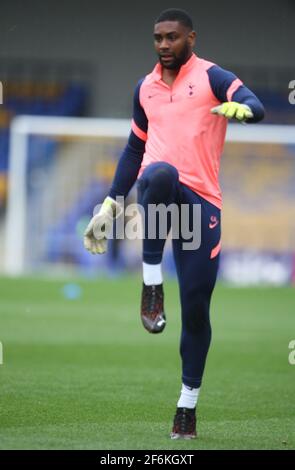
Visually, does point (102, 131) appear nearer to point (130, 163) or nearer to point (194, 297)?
point (130, 163)

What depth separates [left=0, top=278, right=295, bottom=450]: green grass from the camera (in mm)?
5992

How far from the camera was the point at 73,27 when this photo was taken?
1045 inches

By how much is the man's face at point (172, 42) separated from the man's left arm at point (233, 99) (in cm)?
19

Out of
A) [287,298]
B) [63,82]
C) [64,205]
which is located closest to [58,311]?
[287,298]

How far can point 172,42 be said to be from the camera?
5.82 m

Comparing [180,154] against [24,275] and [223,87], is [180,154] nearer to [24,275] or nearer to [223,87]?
[223,87]

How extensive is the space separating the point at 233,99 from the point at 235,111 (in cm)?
26

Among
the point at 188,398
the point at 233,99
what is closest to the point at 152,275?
the point at 188,398

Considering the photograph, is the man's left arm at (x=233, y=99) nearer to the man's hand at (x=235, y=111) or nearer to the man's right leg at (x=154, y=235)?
the man's hand at (x=235, y=111)

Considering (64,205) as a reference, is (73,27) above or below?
above

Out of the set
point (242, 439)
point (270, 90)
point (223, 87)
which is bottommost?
point (242, 439)

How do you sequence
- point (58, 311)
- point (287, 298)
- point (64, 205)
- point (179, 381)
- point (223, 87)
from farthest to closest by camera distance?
point (64, 205) → point (287, 298) → point (58, 311) → point (179, 381) → point (223, 87)

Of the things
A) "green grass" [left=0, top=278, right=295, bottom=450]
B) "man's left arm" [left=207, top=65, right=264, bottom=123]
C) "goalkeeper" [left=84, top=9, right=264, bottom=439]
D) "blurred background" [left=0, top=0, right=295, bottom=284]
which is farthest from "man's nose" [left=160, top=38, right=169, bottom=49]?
"blurred background" [left=0, top=0, right=295, bottom=284]

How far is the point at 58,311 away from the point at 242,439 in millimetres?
8112
